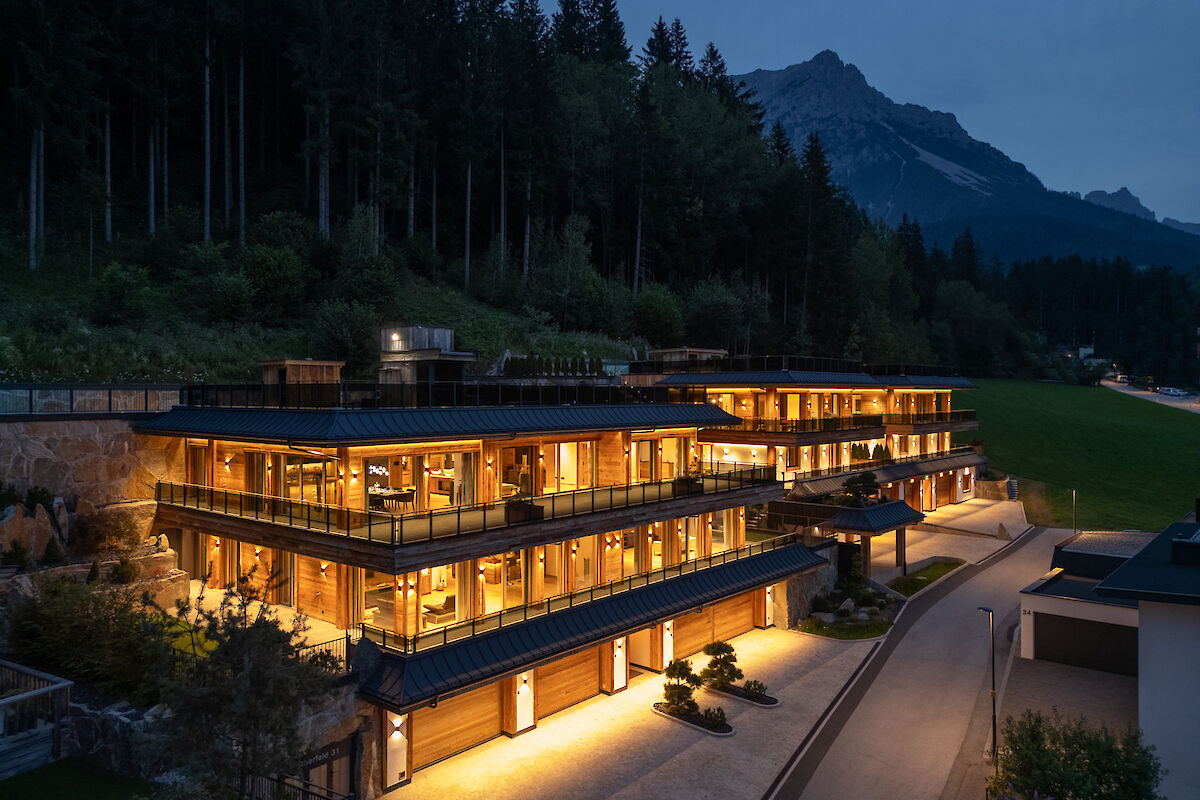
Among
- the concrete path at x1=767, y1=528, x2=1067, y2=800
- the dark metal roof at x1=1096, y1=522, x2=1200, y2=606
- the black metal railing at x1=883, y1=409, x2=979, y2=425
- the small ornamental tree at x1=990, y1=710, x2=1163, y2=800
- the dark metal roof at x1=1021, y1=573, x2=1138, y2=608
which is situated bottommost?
the concrete path at x1=767, y1=528, x2=1067, y2=800

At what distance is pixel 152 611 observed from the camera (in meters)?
24.1

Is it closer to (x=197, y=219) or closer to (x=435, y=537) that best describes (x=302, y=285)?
(x=197, y=219)

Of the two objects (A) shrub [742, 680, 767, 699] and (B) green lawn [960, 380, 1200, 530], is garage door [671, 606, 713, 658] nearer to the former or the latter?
(A) shrub [742, 680, 767, 699]

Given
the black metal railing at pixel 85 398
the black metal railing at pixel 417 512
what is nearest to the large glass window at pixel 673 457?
the black metal railing at pixel 417 512

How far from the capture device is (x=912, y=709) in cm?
2812

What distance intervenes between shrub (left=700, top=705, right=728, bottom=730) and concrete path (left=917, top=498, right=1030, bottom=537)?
Answer: 3753 cm

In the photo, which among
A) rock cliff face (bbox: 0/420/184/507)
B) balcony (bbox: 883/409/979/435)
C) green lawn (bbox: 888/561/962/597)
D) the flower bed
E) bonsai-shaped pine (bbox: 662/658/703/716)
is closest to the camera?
the flower bed

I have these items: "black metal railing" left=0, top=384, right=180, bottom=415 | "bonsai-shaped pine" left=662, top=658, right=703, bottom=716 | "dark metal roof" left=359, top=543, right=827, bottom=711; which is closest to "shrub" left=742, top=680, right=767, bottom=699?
"bonsai-shaped pine" left=662, top=658, right=703, bottom=716

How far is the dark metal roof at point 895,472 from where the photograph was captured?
5075cm

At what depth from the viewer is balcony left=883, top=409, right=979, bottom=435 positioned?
62.0m

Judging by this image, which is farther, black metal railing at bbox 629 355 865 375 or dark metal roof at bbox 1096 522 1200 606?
black metal railing at bbox 629 355 865 375

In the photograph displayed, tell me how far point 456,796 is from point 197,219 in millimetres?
53873

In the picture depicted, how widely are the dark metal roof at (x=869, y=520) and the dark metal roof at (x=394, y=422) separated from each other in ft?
46.3

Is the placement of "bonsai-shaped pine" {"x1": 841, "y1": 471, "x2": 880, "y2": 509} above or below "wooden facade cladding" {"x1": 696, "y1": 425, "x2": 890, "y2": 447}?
below
